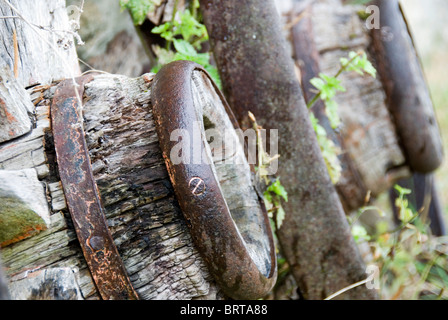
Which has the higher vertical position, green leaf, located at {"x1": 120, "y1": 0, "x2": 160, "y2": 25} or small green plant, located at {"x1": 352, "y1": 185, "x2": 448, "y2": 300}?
green leaf, located at {"x1": 120, "y1": 0, "x2": 160, "y2": 25}

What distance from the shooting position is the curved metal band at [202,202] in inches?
43.3

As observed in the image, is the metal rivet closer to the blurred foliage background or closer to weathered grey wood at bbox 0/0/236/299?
weathered grey wood at bbox 0/0/236/299

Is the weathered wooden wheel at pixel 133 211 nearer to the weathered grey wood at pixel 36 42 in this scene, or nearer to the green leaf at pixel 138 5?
the weathered grey wood at pixel 36 42

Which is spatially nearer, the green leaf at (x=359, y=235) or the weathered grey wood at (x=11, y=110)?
the weathered grey wood at (x=11, y=110)

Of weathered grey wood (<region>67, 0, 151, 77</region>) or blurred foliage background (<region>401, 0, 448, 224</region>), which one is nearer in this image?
weathered grey wood (<region>67, 0, 151, 77</region>)

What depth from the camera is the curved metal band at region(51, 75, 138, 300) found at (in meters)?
1.07

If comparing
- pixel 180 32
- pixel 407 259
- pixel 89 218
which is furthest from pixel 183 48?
pixel 407 259

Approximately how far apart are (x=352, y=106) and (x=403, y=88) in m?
0.44

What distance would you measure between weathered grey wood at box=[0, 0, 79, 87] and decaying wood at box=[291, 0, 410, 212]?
1468 millimetres

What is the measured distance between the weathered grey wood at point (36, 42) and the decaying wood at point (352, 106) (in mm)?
1468

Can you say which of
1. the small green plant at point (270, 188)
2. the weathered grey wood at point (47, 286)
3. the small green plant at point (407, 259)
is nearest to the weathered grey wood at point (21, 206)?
the weathered grey wood at point (47, 286)

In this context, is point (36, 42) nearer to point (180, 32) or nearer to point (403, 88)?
point (180, 32)

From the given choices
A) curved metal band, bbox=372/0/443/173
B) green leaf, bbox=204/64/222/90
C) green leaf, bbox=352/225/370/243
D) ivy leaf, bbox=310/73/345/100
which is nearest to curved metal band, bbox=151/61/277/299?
green leaf, bbox=204/64/222/90

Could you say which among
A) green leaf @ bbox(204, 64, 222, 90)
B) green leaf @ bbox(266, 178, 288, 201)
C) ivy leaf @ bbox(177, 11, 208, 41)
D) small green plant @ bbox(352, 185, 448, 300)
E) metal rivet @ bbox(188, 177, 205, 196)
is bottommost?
small green plant @ bbox(352, 185, 448, 300)
